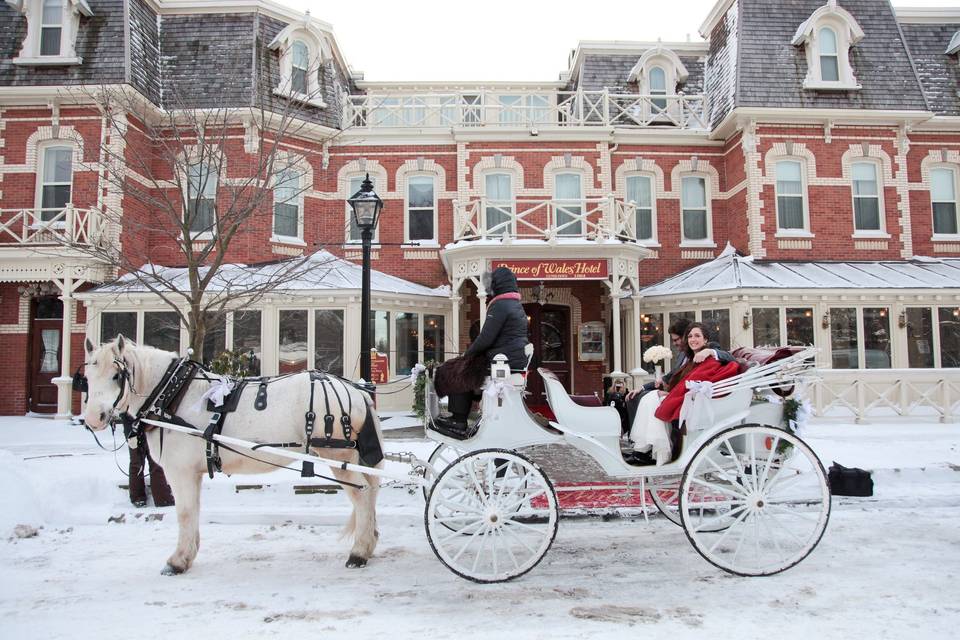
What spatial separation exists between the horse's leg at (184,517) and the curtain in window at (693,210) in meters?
14.1

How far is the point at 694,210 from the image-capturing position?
52.2 feet

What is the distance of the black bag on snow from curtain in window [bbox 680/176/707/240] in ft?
33.6

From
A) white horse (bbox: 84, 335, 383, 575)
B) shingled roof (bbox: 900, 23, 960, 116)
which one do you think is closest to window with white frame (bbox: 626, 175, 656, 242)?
shingled roof (bbox: 900, 23, 960, 116)

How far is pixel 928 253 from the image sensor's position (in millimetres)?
15297

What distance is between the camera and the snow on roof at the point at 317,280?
12.7m

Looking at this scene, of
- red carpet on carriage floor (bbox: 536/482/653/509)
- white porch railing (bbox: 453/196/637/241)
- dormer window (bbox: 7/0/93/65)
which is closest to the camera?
red carpet on carriage floor (bbox: 536/482/653/509)

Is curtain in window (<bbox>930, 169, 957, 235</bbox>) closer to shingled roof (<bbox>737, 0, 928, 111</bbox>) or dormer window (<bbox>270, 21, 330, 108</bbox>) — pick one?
shingled roof (<bbox>737, 0, 928, 111</bbox>)

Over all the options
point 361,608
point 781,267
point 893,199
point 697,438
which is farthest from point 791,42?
point 361,608

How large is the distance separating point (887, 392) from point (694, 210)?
6.57 metres

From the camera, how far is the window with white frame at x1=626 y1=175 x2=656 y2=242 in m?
15.8

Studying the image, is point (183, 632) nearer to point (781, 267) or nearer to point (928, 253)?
point (781, 267)

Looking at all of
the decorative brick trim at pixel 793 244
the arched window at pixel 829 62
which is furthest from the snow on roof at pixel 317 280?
the arched window at pixel 829 62

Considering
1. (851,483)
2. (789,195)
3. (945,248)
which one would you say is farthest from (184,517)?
(945,248)

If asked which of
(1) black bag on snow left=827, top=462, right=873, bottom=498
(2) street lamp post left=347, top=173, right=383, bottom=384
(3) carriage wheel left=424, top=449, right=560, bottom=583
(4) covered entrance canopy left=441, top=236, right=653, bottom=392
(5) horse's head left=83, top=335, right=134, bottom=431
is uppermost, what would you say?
(4) covered entrance canopy left=441, top=236, right=653, bottom=392
